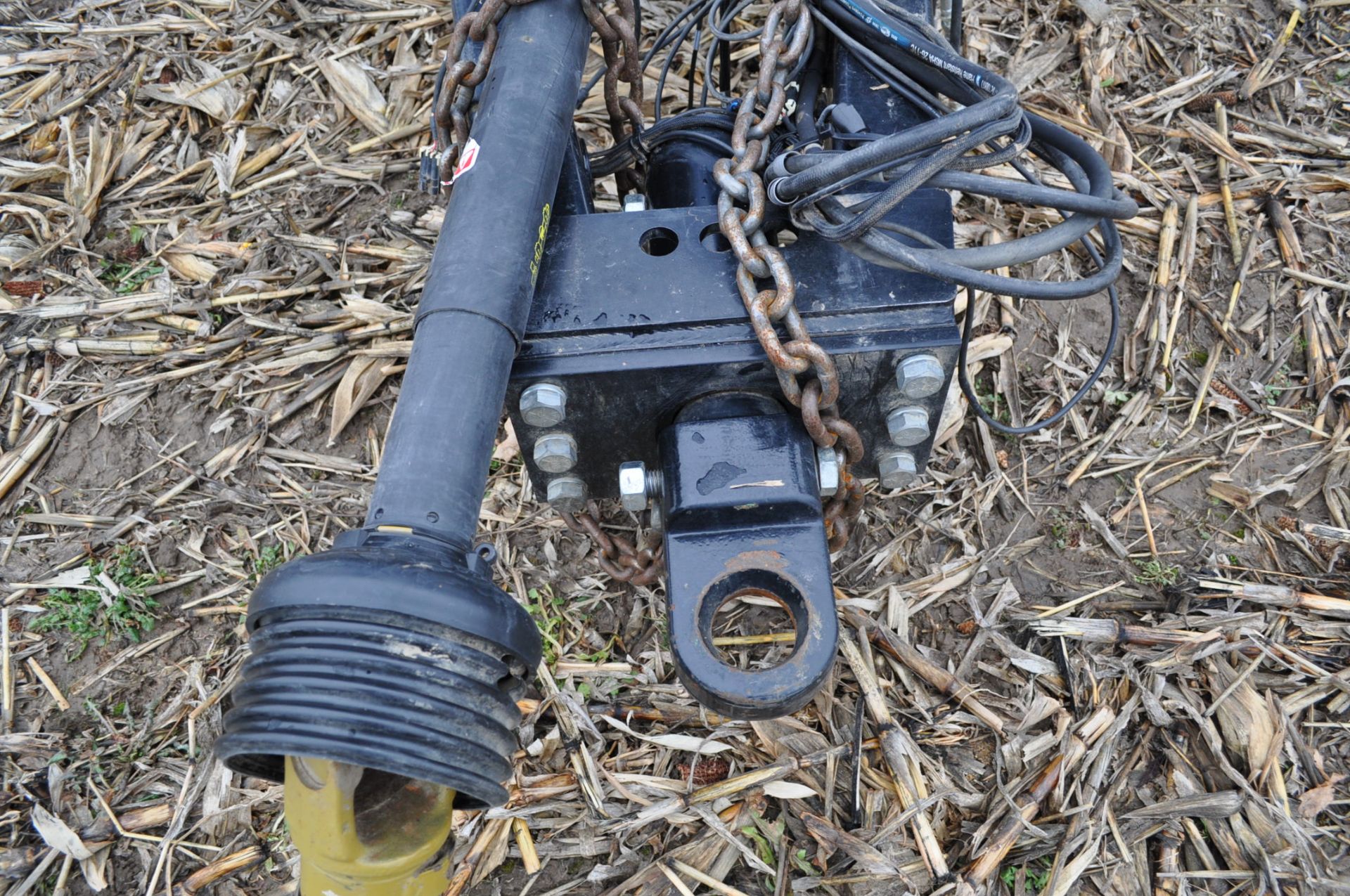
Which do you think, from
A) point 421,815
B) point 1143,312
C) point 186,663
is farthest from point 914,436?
point 186,663

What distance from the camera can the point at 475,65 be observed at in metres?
1.92

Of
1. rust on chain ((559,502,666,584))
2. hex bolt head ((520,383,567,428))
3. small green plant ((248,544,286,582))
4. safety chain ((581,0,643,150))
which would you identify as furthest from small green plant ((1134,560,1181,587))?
small green plant ((248,544,286,582))

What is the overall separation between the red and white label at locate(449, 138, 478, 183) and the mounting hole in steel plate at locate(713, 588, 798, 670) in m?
1.09

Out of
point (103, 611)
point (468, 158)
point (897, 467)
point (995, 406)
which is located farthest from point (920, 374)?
point (103, 611)

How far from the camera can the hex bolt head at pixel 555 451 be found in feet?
6.19

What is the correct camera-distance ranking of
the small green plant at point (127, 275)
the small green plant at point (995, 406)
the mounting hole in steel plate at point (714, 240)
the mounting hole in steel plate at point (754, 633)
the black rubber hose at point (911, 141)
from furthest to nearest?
the small green plant at point (127, 275) < the small green plant at point (995, 406) < the mounting hole in steel plate at point (754, 633) < the mounting hole in steel plate at point (714, 240) < the black rubber hose at point (911, 141)

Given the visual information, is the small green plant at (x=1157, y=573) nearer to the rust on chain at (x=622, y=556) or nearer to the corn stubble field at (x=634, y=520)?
the corn stubble field at (x=634, y=520)

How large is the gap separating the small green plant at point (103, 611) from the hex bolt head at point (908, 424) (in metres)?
1.86

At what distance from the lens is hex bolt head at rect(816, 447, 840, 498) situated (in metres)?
1.84

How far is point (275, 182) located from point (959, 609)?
2.46 meters

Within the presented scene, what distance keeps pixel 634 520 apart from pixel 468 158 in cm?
106

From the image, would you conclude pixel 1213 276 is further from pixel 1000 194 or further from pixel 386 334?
pixel 386 334

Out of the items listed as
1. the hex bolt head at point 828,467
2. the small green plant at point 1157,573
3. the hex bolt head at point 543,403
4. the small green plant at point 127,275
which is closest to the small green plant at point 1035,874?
the small green plant at point 1157,573

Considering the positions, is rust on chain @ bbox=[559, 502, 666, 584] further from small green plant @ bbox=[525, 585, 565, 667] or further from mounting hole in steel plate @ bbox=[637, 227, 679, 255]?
mounting hole in steel plate @ bbox=[637, 227, 679, 255]
